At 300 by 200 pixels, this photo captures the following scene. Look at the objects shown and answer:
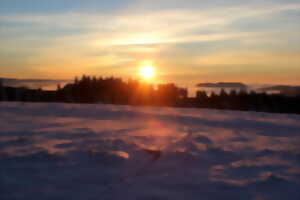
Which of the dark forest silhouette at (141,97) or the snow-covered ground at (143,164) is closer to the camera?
the snow-covered ground at (143,164)

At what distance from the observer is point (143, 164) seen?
106 inches

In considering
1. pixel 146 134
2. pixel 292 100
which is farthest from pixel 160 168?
pixel 292 100

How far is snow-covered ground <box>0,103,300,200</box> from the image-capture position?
215 cm

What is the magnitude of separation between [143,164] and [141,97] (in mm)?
10958

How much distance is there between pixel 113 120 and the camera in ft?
17.7

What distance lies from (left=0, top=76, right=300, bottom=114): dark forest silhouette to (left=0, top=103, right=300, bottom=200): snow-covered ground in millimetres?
7334

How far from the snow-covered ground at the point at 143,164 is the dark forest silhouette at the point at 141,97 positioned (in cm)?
733

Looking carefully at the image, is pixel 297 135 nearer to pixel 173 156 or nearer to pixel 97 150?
pixel 173 156

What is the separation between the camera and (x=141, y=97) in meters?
13.6

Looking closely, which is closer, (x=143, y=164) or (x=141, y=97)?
(x=143, y=164)

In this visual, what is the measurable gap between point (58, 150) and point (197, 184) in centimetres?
139

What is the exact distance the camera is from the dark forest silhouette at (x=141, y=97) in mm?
11344

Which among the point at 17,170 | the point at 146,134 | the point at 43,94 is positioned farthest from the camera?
the point at 43,94

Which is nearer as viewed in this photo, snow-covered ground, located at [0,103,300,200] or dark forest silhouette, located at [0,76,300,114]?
snow-covered ground, located at [0,103,300,200]
